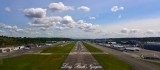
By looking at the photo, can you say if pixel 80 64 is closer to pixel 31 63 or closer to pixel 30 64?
pixel 30 64

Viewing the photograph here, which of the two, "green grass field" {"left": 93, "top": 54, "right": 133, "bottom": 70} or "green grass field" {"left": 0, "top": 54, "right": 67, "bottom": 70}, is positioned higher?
"green grass field" {"left": 0, "top": 54, "right": 67, "bottom": 70}

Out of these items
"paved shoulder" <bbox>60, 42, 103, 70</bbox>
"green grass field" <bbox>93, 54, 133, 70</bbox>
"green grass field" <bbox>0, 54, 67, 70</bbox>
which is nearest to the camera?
"paved shoulder" <bbox>60, 42, 103, 70</bbox>

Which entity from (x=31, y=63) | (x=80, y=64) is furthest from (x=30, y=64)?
(x=80, y=64)

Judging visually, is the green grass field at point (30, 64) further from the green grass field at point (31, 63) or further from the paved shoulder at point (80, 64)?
the paved shoulder at point (80, 64)

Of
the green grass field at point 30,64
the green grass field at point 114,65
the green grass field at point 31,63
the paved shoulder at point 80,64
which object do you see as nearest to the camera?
the paved shoulder at point 80,64

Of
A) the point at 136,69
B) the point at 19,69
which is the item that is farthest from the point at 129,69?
the point at 19,69

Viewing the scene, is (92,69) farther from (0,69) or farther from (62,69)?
(0,69)

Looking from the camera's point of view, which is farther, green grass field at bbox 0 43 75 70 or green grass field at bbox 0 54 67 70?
green grass field at bbox 0 43 75 70

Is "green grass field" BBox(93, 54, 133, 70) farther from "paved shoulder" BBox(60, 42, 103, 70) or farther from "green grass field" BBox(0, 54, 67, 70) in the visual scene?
"green grass field" BBox(0, 54, 67, 70)

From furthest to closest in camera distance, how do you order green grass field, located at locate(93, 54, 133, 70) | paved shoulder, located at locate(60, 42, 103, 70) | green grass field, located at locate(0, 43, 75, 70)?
green grass field, located at locate(0, 43, 75, 70) → green grass field, located at locate(93, 54, 133, 70) → paved shoulder, located at locate(60, 42, 103, 70)

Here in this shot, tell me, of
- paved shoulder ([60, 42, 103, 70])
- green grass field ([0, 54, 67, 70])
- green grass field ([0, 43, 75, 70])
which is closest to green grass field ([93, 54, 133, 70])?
paved shoulder ([60, 42, 103, 70])

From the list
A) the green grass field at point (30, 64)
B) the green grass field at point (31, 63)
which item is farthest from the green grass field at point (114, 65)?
the green grass field at point (30, 64)
